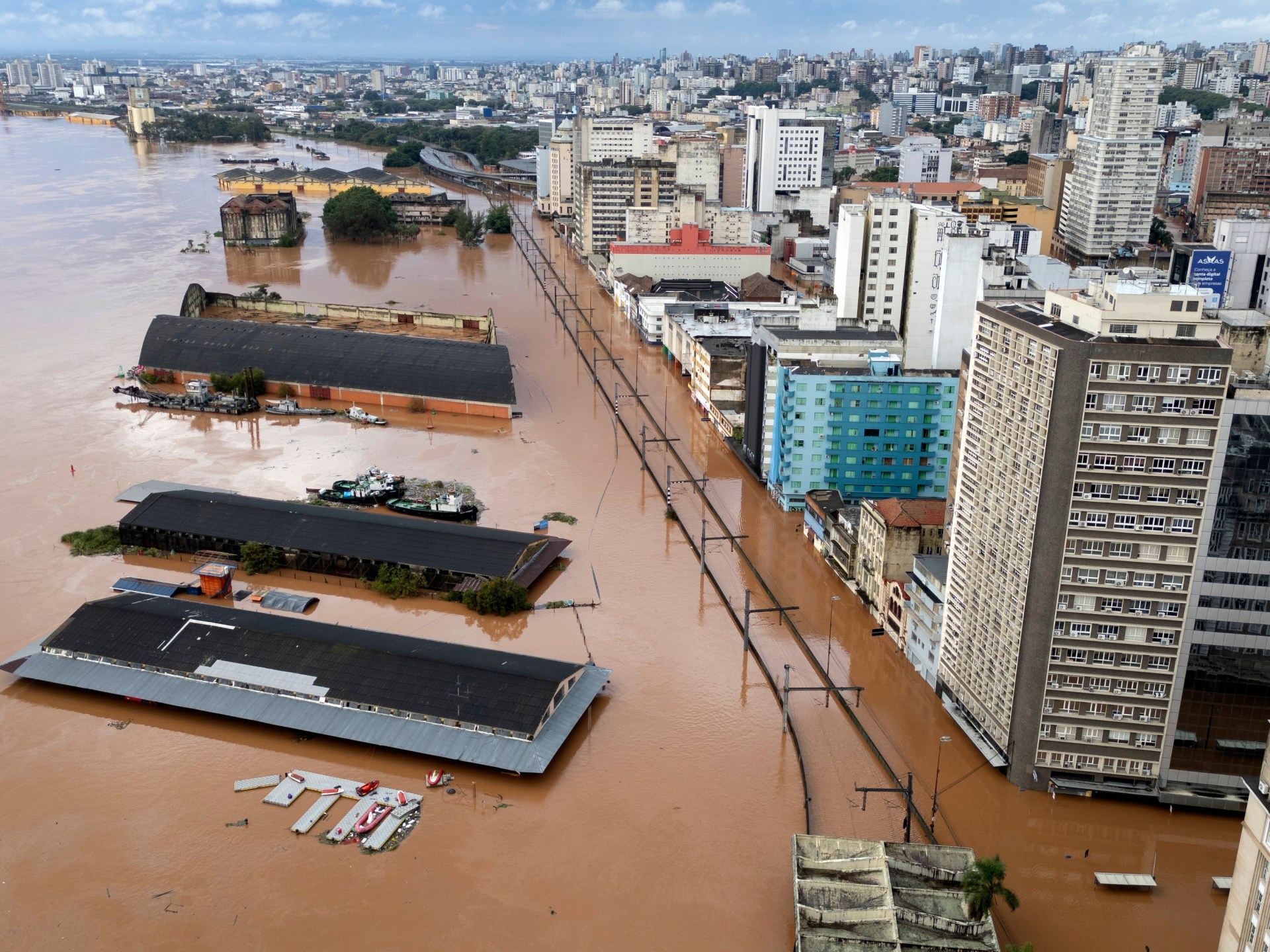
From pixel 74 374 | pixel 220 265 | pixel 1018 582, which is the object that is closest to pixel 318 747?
pixel 1018 582

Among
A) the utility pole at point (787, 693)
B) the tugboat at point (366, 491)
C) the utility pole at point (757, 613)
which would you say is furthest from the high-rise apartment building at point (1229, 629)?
the tugboat at point (366, 491)

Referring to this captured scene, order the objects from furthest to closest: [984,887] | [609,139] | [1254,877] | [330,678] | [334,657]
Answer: [609,139] → [334,657] → [330,678] → [984,887] → [1254,877]

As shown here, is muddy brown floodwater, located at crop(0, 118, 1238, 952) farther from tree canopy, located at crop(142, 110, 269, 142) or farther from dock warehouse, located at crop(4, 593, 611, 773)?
tree canopy, located at crop(142, 110, 269, 142)

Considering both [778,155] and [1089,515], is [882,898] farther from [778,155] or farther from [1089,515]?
[778,155]

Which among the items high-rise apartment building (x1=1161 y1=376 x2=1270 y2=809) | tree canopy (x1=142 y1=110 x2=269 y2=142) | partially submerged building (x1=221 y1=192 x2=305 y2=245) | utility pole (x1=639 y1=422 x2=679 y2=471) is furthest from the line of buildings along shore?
tree canopy (x1=142 y1=110 x2=269 y2=142)

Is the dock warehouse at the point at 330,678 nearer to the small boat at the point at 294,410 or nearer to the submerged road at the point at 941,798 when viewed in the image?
the submerged road at the point at 941,798

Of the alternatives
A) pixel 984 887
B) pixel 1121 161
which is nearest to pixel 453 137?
pixel 1121 161

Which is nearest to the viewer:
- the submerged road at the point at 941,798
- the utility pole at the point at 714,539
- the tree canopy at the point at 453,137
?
the submerged road at the point at 941,798
